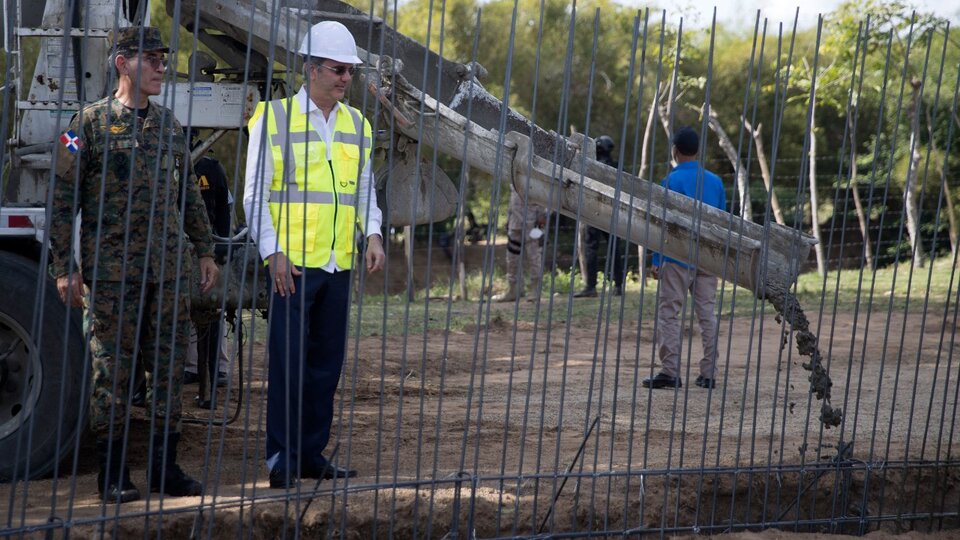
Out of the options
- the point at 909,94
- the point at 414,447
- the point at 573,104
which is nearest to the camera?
the point at 414,447

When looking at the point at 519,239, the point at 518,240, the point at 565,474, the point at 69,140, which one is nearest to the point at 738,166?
the point at 565,474

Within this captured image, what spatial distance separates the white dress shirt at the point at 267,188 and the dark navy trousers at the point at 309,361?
14cm

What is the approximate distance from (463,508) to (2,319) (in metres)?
2.23

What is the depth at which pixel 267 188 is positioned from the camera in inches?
202

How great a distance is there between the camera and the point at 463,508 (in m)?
5.18

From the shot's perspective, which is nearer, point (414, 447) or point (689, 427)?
point (414, 447)

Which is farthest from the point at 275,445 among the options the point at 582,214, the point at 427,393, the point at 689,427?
the point at 427,393

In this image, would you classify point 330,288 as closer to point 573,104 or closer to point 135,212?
point 135,212

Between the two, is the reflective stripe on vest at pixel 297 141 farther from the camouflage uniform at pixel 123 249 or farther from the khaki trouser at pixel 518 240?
the khaki trouser at pixel 518 240

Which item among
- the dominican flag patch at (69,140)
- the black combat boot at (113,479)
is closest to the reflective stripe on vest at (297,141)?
the dominican flag patch at (69,140)

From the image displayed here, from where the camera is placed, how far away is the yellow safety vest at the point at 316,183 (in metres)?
5.06

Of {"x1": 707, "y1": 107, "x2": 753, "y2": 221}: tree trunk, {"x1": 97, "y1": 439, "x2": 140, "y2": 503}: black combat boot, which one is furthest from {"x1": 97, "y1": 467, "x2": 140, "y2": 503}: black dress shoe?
{"x1": 707, "y1": 107, "x2": 753, "y2": 221}: tree trunk

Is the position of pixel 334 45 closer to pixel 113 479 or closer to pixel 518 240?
pixel 113 479

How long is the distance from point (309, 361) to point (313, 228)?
647 mm
